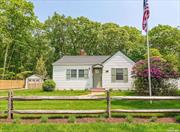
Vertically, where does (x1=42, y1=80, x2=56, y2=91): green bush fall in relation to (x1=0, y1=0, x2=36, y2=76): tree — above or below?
below

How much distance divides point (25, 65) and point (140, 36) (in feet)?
71.5

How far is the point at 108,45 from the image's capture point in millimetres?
49719

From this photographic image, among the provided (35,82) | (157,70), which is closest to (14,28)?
(35,82)

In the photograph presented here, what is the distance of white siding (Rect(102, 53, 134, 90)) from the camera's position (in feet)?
90.2

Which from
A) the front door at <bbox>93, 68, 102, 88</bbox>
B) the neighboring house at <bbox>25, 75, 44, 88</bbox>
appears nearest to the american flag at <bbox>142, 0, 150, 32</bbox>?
the front door at <bbox>93, 68, 102, 88</bbox>

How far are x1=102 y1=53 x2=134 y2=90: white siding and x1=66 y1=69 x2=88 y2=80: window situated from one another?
201cm

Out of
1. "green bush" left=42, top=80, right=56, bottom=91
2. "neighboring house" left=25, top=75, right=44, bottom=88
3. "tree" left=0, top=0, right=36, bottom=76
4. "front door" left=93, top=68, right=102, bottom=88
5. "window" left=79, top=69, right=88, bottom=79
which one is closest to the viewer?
"green bush" left=42, top=80, right=56, bottom=91

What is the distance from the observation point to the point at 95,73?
28.4 meters

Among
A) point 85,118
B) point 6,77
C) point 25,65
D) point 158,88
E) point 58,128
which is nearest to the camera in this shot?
point 58,128

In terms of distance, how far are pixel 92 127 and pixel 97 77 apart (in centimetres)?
1995

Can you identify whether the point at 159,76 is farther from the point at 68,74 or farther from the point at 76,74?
the point at 68,74

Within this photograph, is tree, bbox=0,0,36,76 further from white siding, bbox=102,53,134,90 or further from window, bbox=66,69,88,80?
white siding, bbox=102,53,134,90

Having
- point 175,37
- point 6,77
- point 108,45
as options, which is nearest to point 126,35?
point 108,45

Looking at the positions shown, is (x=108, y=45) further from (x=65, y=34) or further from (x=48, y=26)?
(x=48, y=26)
